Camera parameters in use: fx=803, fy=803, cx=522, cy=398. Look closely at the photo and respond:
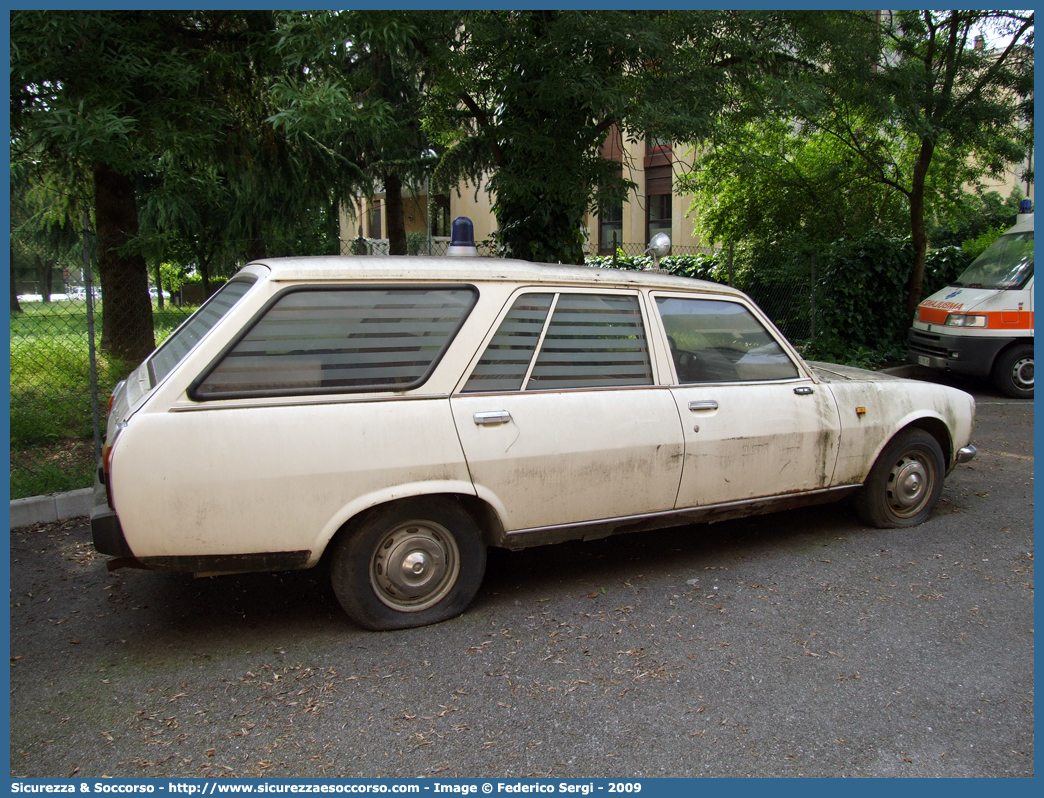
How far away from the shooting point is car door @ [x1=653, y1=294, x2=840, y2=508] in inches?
173

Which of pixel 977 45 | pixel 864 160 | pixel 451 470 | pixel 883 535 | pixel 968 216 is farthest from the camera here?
pixel 968 216

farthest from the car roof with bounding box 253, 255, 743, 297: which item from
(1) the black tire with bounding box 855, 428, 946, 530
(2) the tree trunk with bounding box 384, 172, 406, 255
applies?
(2) the tree trunk with bounding box 384, 172, 406, 255

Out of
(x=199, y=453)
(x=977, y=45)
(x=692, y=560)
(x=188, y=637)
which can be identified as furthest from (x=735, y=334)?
(x=977, y=45)

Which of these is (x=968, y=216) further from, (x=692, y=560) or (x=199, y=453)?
(x=199, y=453)

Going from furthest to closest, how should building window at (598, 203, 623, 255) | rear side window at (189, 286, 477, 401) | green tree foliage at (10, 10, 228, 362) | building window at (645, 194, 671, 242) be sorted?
building window at (598, 203, 623, 255), building window at (645, 194, 671, 242), green tree foliage at (10, 10, 228, 362), rear side window at (189, 286, 477, 401)

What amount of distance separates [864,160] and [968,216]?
3.42 metres

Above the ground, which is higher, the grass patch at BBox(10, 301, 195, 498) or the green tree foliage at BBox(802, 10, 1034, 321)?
the green tree foliage at BBox(802, 10, 1034, 321)

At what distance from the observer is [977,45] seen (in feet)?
35.8

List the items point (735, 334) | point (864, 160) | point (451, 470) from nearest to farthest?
1. point (451, 470)
2. point (735, 334)
3. point (864, 160)

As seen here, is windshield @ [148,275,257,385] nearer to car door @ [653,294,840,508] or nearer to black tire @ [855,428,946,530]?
car door @ [653,294,840,508]

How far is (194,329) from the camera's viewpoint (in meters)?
4.04

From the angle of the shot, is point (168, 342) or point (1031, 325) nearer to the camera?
point (168, 342)

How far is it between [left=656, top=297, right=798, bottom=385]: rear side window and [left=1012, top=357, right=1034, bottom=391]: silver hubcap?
7.20 m

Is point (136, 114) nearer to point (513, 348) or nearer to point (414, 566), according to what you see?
point (513, 348)
